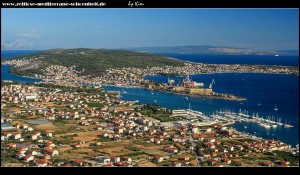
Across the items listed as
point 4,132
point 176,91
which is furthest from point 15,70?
point 4,132

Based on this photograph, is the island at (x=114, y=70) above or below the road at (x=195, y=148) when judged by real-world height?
above

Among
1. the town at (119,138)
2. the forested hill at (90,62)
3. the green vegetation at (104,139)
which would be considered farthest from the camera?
the forested hill at (90,62)

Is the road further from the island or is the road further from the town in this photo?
the island

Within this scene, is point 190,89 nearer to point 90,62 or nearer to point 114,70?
point 114,70

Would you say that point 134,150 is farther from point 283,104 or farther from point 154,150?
point 283,104

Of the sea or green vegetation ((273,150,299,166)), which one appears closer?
green vegetation ((273,150,299,166))

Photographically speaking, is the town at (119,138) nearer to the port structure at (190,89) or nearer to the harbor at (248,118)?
the harbor at (248,118)

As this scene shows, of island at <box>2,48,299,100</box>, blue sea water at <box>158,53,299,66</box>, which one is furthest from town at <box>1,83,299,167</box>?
blue sea water at <box>158,53,299,66</box>

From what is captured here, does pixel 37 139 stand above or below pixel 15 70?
below

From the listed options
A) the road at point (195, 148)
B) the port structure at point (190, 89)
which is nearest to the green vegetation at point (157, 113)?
the road at point (195, 148)
